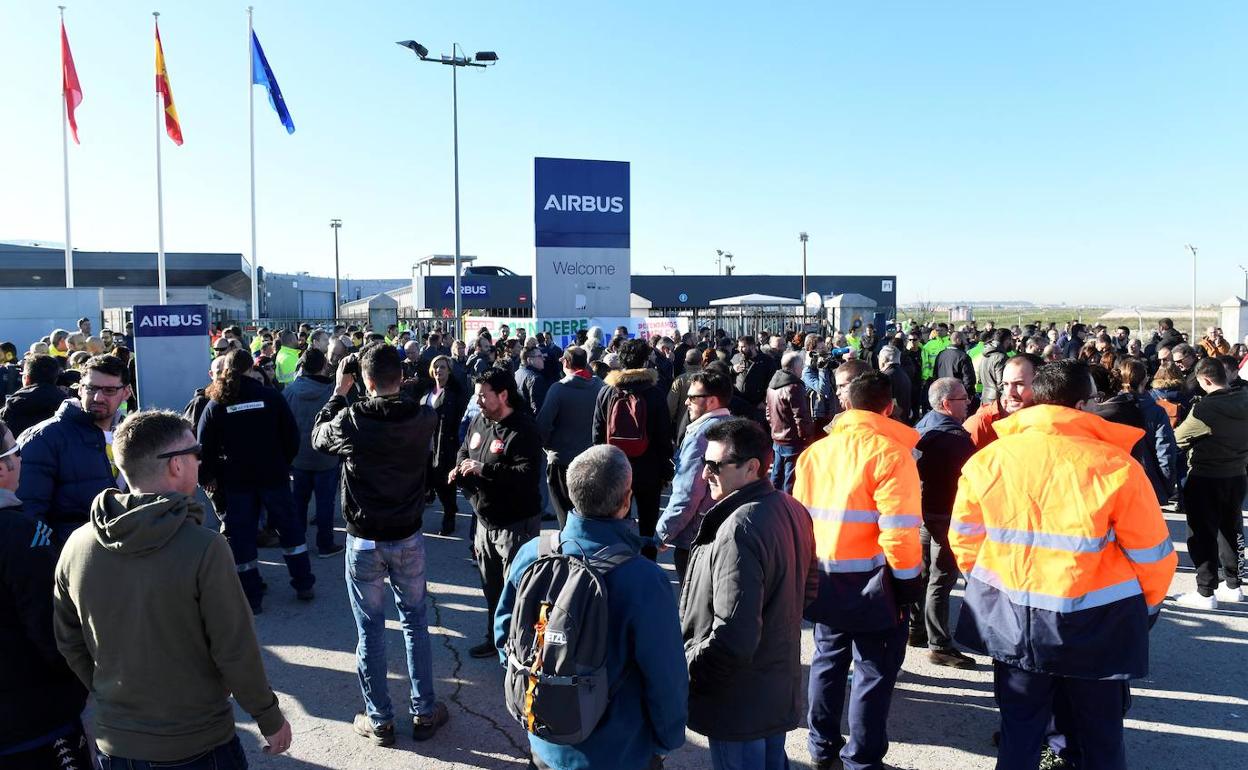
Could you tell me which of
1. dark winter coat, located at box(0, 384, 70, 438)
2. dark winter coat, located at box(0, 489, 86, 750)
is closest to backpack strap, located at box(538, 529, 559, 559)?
dark winter coat, located at box(0, 489, 86, 750)

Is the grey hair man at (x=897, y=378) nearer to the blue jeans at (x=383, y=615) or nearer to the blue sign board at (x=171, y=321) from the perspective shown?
the blue jeans at (x=383, y=615)

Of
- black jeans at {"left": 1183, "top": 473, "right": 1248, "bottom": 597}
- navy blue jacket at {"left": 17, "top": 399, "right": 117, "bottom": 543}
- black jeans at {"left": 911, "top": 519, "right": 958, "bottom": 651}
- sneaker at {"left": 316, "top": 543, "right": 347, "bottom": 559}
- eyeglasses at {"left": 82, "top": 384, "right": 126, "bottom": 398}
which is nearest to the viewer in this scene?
navy blue jacket at {"left": 17, "top": 399, "right": 117, "bottom": 543}

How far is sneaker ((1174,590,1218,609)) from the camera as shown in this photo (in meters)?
5.93

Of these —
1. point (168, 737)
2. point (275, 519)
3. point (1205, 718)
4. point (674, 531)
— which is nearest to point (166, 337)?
point (275, 519)

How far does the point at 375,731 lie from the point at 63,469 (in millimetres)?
2134

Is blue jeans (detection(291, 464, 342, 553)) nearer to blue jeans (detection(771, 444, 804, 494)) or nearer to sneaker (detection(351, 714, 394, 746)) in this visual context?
sneaker (detection(351, 714, 394, 746))

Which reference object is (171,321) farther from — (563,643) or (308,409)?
(563,643)

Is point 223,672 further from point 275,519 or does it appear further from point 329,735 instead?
point 275,519

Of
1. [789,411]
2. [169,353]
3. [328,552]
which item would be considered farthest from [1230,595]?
[169,353]

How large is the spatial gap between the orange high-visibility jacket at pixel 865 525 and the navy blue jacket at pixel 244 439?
4281mm

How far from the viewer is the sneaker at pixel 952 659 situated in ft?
16.5

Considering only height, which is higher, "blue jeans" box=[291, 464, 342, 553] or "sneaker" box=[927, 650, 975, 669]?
"blue jeans" box=[291, 464, 342, 553]

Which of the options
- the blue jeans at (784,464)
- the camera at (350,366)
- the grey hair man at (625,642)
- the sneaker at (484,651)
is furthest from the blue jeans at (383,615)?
the blue jeans at (784,464)

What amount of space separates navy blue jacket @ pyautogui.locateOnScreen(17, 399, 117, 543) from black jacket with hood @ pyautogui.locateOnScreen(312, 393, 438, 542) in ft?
3.94
